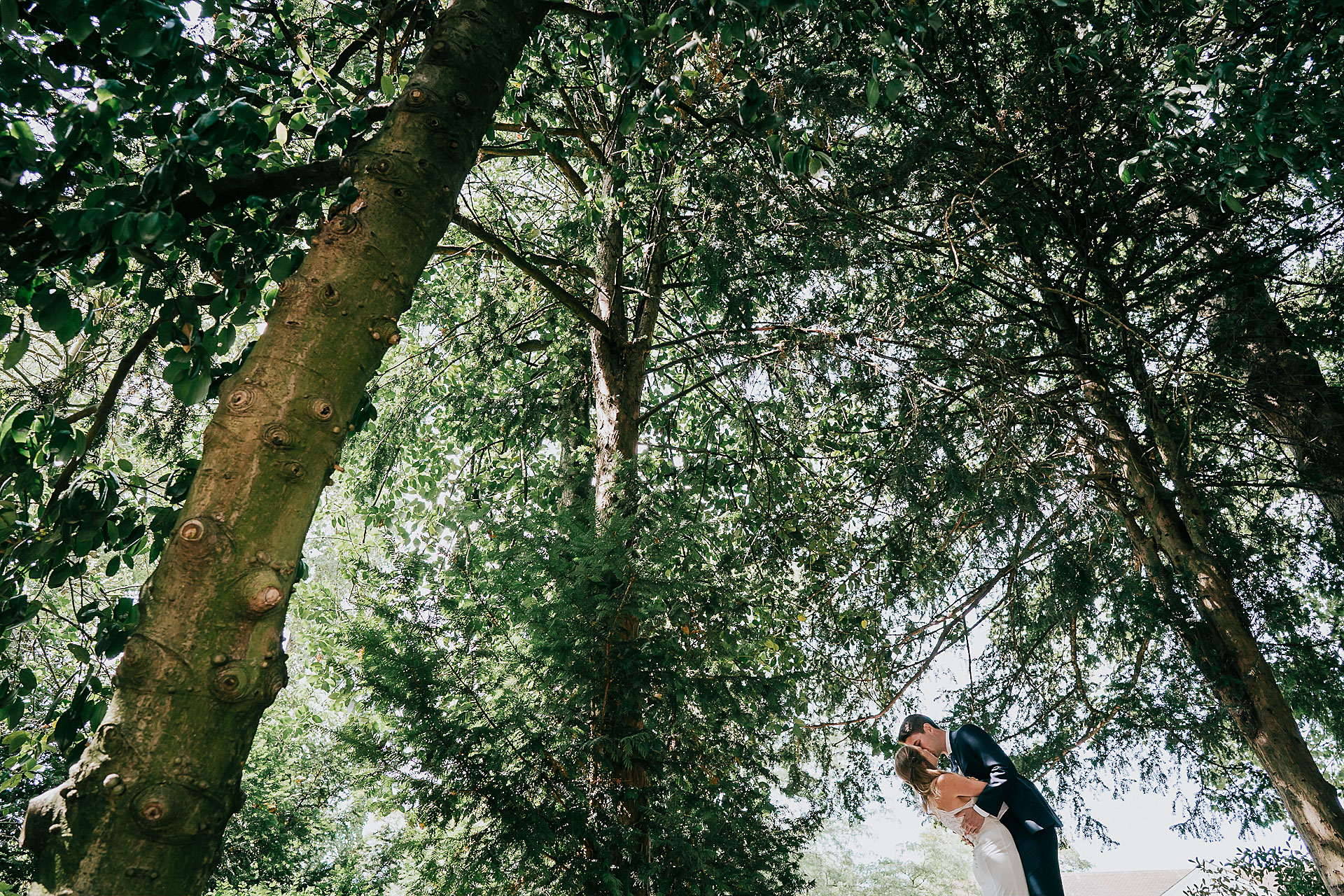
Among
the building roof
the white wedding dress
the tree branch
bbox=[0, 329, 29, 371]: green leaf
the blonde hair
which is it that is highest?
the tree branch

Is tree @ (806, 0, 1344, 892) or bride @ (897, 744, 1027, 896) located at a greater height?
tree @ (806, 0, 1344, 892)

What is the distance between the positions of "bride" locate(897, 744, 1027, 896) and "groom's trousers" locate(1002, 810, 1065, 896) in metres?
0.03

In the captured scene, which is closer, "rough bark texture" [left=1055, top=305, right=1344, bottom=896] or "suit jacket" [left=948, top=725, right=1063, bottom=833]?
"suit jacket" [left=948, top=725, right=1063, bottom=833]

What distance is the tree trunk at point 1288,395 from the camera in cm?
586

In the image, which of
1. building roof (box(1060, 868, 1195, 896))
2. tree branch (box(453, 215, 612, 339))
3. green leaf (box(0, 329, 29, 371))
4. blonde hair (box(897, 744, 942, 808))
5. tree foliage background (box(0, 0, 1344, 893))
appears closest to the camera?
green leaf (box(0, 329, 29, 371))

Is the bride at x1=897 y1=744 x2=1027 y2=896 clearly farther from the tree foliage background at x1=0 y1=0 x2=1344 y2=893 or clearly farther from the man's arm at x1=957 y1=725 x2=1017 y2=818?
the tree foliage background at x1=0 y1=0 x2=1344 y2=893

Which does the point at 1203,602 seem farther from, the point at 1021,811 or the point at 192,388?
the point at 192,388

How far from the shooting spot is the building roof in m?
11.7

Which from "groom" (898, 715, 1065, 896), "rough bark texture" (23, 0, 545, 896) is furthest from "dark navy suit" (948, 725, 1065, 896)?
"rough bark texture" (23, 0, 545, 896)

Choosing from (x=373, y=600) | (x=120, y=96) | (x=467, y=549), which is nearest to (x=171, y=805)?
(x=120, y=96)

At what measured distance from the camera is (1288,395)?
6.06 metres

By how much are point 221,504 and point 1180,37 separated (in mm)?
5770

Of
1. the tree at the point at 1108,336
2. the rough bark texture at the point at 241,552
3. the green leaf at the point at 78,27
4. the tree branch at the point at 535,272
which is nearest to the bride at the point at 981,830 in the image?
the tree at the point at 1108,336

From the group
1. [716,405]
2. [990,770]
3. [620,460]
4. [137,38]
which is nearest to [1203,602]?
[990,770]
